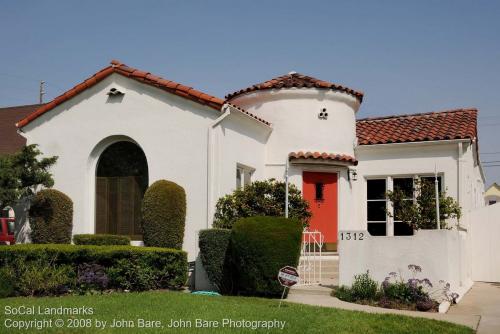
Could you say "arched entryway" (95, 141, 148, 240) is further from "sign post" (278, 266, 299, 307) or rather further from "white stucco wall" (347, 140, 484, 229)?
"white stucco wall" (347, 140, 484, 229)

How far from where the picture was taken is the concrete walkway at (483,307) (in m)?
10.5

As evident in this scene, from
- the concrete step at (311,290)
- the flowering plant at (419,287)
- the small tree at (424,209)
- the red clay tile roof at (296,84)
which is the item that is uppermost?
the red clay tile roof at (296,84)

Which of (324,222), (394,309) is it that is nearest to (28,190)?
(324,222)

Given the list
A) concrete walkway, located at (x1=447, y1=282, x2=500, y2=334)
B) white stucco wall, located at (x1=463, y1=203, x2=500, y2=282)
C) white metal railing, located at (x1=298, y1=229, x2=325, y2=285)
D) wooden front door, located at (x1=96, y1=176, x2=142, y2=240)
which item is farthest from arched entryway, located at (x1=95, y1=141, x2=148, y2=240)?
white stucco wall, located at (x1=463, y1=203, x2=500, y2=282)

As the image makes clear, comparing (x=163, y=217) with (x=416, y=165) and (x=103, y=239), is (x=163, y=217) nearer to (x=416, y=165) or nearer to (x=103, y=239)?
(x=103, y=239)

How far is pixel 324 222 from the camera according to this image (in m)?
18.1

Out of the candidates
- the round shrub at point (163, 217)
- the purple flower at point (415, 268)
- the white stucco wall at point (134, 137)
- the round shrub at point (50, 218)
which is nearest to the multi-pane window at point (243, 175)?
the white stucco wall at point (134, 137)

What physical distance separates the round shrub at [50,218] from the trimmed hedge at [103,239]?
2.53ft

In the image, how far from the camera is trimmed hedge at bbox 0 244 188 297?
1260 cm

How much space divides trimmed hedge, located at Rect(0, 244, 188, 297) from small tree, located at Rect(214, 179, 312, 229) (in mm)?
1994

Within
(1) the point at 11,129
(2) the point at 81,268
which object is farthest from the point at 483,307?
(1) the point at 11,129

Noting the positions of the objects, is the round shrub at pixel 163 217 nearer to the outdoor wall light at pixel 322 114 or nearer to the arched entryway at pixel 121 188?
the arched entryway at pixel 121 188

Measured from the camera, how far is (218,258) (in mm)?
13555

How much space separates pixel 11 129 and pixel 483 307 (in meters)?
30.0
